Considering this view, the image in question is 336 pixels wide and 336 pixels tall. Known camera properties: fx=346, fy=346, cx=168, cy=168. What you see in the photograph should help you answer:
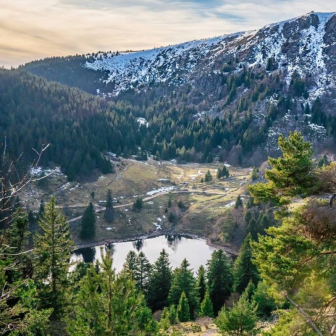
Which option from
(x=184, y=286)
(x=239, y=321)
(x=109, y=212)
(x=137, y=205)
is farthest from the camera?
(x=137, y=205)

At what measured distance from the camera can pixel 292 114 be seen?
186375mm

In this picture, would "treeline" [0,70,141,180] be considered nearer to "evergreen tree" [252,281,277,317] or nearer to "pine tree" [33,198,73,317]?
"evergreen tree" [252,281,277,317]

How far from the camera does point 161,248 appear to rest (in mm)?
85625

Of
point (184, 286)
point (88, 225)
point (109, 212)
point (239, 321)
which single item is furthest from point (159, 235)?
point (239, 321)

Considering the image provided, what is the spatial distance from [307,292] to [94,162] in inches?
4759

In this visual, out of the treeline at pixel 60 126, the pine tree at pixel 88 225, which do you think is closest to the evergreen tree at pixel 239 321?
the pine tree at pixel 88 225

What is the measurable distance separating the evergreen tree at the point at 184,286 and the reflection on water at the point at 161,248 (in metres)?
27.4

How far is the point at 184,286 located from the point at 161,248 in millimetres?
42551

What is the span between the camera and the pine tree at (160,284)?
47188 millimetres

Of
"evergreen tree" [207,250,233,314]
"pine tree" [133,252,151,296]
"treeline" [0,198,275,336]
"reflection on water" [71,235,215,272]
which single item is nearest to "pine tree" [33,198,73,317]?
"treeline" [0,198,275,336]

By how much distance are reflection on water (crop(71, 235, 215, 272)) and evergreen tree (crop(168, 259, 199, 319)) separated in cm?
2744

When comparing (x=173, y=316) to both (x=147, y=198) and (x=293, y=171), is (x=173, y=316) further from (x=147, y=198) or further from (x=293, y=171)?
(x=147, y=198)

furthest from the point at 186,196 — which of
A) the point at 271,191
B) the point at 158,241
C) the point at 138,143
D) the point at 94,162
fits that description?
the point at 271,191

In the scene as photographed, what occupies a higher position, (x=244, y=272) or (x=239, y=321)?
(x=239, y=321)
